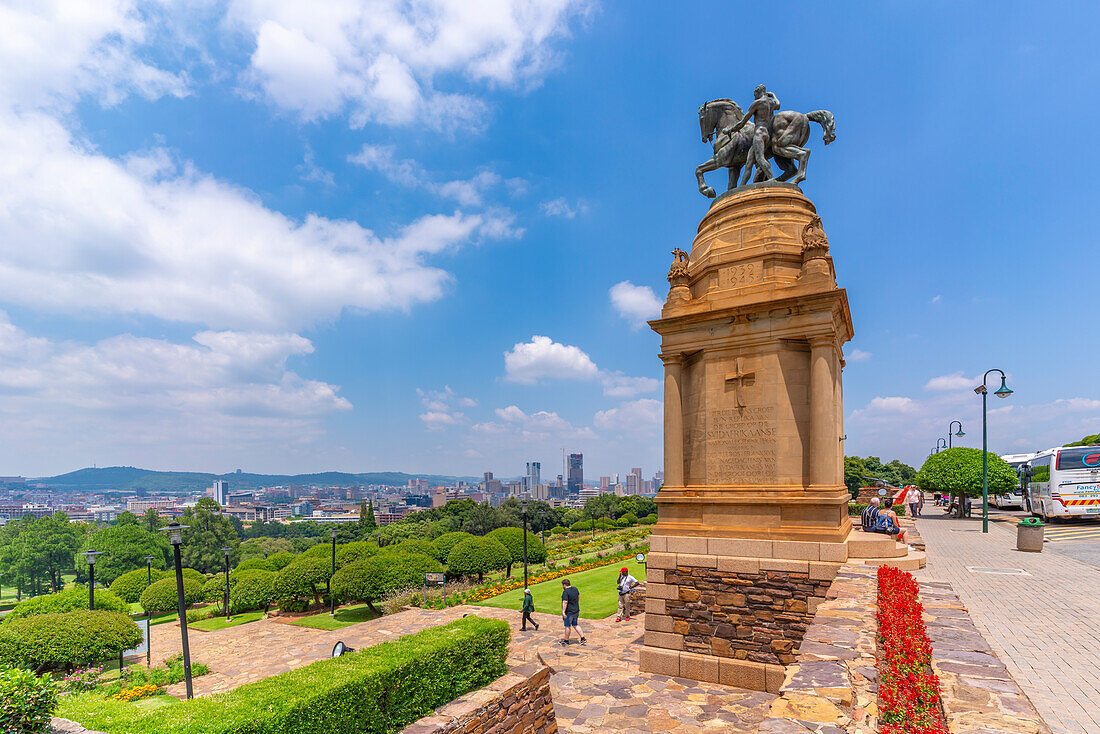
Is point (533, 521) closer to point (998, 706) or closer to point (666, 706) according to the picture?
point (666, 706)

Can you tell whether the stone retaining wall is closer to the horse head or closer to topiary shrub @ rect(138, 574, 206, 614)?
the horse head

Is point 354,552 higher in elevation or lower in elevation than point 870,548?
lower

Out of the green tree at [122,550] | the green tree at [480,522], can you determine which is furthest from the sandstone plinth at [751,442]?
the green tree at [480,522]

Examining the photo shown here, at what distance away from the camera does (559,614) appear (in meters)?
17.5

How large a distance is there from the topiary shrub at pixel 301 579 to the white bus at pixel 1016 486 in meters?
45.5

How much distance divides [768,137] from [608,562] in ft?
78.0

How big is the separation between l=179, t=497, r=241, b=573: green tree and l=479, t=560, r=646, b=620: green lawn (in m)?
46.8

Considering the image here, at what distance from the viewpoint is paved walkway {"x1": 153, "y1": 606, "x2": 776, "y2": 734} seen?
27.8 ft

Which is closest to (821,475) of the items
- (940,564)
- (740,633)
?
(740,633)

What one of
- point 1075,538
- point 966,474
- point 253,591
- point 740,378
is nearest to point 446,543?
point 253,591

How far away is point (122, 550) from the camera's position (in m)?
43.2

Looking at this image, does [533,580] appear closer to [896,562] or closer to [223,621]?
[223,621]

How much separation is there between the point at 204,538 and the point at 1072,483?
248ft

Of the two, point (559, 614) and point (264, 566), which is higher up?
point (559, 614)
